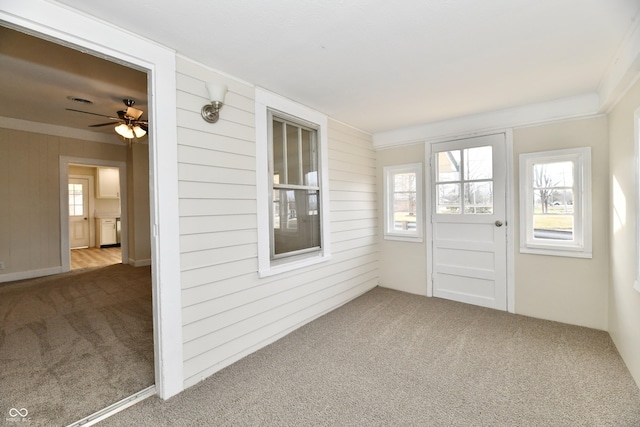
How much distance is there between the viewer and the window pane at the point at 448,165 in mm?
3748

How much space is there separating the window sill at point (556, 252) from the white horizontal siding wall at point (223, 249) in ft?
8.04

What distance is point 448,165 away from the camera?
382 cm

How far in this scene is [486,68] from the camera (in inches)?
91.8

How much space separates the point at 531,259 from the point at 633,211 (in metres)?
1.30

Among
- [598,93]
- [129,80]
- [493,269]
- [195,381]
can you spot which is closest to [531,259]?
[493,269]

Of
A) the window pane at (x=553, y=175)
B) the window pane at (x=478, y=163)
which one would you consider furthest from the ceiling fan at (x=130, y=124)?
the window pane at (x=553, y=175)

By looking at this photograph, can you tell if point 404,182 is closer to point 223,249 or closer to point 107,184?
point 223,249

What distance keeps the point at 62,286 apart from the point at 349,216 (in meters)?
4.50

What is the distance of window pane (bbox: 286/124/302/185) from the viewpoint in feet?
9.89

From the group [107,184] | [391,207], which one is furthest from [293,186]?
[107,184]

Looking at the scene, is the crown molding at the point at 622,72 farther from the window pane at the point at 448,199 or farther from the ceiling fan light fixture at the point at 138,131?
the ceiling fan light fixture at the point at 138,131

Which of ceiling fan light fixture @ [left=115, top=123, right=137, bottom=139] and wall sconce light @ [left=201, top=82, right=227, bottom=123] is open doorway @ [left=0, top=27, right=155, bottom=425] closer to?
ceiling fan light fixture @ [left=115, top=123, right=137, bottom=139]

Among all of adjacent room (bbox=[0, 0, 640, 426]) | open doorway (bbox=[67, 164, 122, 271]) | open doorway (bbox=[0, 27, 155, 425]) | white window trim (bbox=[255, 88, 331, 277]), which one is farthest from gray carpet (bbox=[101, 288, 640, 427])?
open doorway (bbox=[67, 164, 122, 271])

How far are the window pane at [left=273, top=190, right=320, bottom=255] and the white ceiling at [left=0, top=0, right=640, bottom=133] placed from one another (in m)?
1.04
